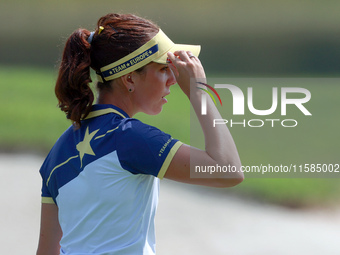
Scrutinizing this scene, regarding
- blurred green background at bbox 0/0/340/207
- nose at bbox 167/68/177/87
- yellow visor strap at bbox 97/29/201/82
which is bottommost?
blurred green background at bbox 0/0/340/207

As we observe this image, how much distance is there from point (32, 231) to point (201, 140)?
3.85m

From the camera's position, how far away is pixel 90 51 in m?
1.90

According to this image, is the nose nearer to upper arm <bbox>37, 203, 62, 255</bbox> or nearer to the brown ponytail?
the brown ponytail

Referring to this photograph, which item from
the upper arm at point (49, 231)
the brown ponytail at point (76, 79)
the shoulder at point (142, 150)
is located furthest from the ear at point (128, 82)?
the upper arm at point (49, 231)

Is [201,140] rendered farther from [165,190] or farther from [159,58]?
[159,58]

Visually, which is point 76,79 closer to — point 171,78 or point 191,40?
point 171,78

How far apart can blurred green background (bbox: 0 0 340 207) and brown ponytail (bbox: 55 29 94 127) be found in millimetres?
7323

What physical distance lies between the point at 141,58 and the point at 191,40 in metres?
15.5

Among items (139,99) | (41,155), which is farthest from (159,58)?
(41,155)

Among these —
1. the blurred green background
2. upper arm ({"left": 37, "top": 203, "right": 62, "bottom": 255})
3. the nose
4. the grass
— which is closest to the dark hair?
the nose

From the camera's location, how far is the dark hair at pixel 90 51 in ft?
5.98

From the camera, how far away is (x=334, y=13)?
20.0m

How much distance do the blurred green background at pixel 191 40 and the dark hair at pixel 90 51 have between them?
730 centimetres

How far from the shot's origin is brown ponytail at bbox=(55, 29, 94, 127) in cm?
180
